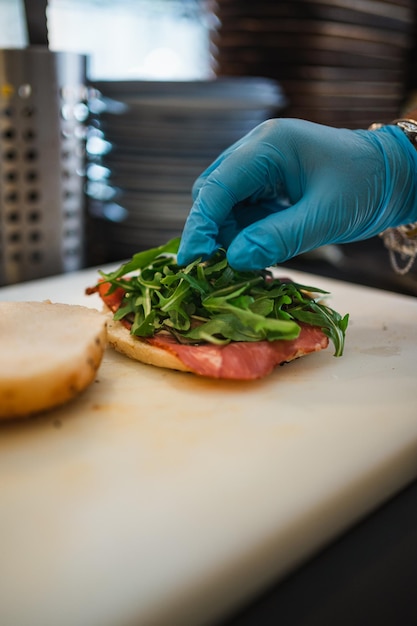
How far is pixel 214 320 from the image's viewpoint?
1403mm

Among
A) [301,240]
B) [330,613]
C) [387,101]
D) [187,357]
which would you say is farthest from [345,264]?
[330,613]

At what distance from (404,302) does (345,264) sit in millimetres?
890

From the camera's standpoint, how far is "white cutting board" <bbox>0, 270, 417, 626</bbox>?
852 mm

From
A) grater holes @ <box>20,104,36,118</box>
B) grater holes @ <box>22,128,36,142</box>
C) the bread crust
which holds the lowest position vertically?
the bread crust

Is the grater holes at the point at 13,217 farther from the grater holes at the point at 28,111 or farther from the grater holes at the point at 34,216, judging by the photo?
the grater holes at the point at 28,111

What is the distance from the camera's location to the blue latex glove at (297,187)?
1441mm

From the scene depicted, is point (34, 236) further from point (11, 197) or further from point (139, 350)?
point (139, 350)

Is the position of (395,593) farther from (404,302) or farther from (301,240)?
(404,302)

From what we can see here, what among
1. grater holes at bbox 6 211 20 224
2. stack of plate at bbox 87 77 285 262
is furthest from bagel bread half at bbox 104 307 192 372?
stack of plate at bbox 87 77 285 262

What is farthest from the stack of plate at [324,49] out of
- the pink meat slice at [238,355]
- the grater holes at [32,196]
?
the pink meat slice at [238,355]

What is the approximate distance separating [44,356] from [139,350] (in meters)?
0.32

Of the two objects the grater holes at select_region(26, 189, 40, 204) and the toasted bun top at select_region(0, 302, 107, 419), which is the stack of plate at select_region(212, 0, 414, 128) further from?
the toasted bun top at select_region(0, 302, 107, 419)

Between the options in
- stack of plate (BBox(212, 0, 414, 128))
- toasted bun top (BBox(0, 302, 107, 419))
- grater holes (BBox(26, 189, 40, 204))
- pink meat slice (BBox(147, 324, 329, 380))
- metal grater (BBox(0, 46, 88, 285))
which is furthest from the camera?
stack of plate (BBox(212, 0, 414, 128))

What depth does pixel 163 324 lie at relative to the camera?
148 centimetres
